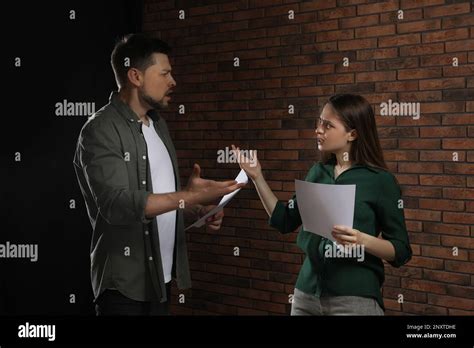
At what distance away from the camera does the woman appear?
1893 millimetres

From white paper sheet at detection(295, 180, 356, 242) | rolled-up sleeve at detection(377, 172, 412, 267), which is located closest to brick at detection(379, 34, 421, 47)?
rolled-up sleeve at detection(377, 172, 412, 267)

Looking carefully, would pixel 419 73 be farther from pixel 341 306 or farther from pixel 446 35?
pixel 341 306

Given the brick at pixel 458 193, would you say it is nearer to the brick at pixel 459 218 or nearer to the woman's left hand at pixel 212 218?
the brick at pixel 459 218

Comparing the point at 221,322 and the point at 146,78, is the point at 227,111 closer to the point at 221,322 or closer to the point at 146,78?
the point at 146,78

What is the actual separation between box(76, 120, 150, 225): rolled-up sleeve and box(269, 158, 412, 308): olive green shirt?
0.55 metres

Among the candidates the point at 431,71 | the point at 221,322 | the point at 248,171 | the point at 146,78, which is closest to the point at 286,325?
the point at 221,322

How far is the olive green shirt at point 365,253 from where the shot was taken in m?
1.90

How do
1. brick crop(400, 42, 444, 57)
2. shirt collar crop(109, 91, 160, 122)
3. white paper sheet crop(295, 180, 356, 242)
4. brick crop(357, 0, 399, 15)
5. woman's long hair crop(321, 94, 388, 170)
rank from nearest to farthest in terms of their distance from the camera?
white paper sheet crop(295, 180, 356, 242), woman's long hair crop(321, 94, 388, 170), shirt collar crop(109, 91, 160, 122), brick crop(400, 42, 444, 57), brick crop(357, 0, 399, 15)

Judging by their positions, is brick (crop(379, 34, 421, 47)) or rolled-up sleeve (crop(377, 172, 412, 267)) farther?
brick (crop(379, 34, 421, 47))

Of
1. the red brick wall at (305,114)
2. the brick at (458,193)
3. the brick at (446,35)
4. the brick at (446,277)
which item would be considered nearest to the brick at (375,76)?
the red brick wall at (305,114)

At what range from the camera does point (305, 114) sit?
3543 millimetres

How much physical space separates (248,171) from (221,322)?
0.60 meters

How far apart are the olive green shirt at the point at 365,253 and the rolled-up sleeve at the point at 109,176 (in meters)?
0.55

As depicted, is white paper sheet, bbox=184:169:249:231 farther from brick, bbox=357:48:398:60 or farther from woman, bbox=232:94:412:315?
brick, bbox=357:48:398:60
